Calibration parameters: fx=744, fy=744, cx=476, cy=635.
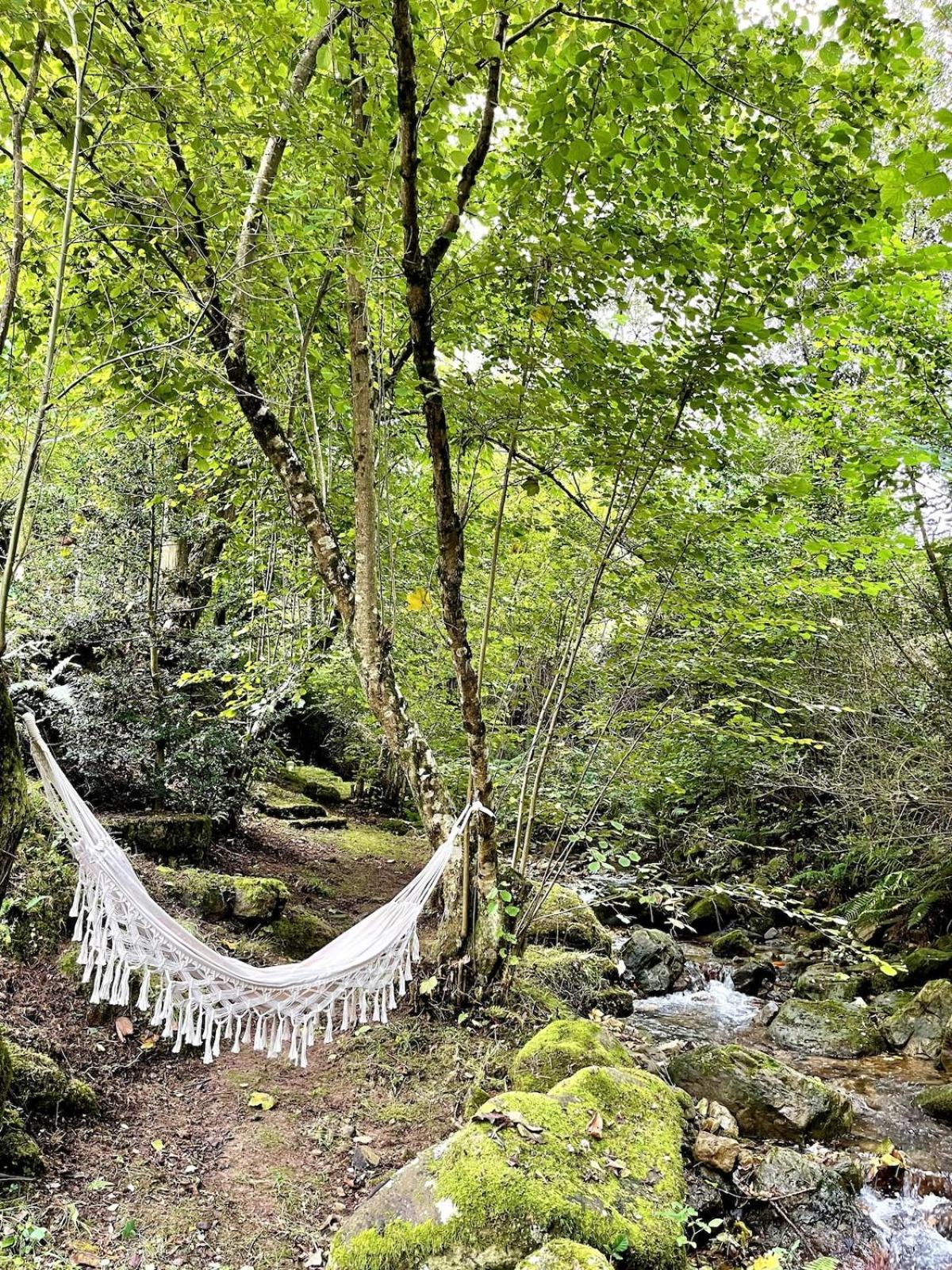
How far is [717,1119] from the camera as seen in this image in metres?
3.01

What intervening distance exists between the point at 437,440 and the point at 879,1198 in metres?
3.31

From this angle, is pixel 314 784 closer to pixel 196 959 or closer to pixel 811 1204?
pixel 196 959

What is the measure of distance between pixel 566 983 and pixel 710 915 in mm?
2858

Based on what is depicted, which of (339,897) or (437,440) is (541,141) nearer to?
(437,440)

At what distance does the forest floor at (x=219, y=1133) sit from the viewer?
201 centimetres

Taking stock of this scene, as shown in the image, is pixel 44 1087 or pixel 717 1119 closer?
pixel 44 1087

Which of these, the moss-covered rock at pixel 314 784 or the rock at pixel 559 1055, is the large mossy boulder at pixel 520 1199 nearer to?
the rock at pixel 559 1055

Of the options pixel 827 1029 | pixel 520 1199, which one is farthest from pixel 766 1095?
pixel 520 1199

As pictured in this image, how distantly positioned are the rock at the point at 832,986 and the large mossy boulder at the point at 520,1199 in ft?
9.89

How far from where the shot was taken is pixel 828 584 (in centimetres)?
295

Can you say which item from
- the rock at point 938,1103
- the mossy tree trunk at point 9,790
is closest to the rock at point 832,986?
the rock at point 938,1103

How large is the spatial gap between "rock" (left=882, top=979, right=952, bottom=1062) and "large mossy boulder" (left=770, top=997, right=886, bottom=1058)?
0.31 feet

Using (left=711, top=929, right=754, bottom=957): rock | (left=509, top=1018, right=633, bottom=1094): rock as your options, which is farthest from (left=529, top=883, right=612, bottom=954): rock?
(left=509, top=1018, right=633, bottom=1094): rock

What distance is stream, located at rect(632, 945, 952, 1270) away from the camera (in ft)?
8.98
